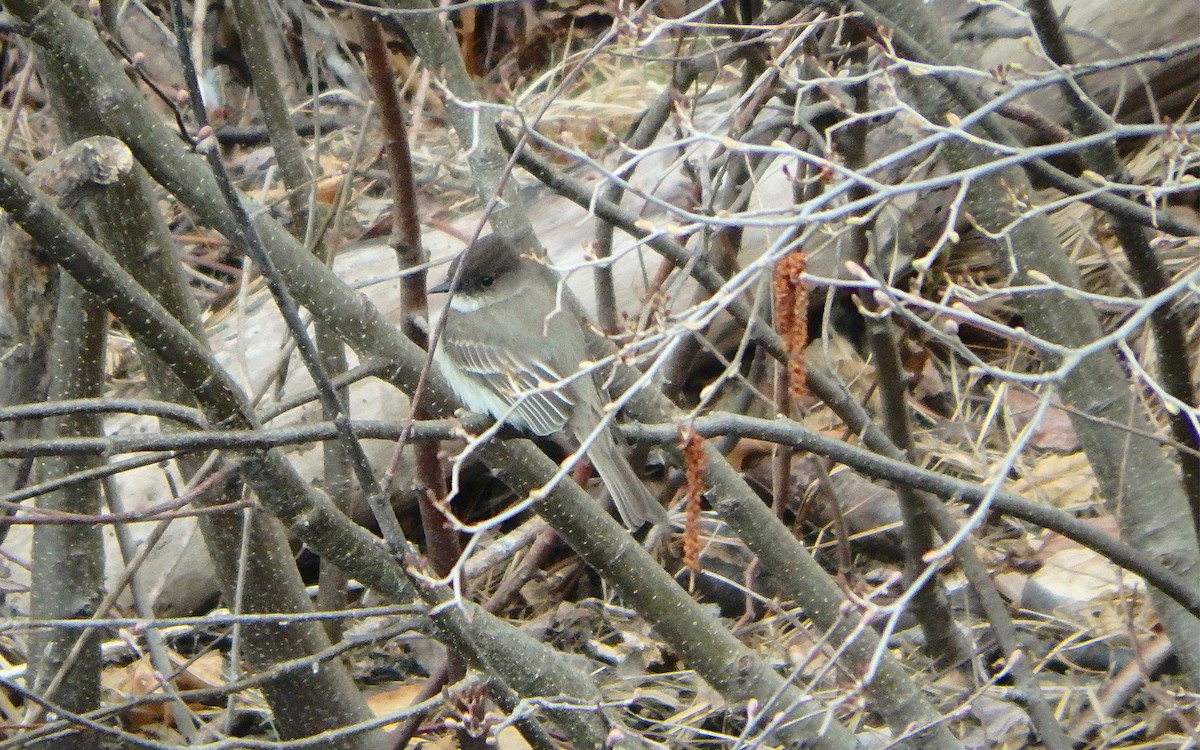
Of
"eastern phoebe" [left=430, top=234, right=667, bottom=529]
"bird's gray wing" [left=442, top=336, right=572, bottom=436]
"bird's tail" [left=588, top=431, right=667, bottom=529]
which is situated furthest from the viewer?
"eastern phoebe" [left=430, top=234, right=667, bottom=529]

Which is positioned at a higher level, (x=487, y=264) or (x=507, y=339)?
(x=487, y=264)

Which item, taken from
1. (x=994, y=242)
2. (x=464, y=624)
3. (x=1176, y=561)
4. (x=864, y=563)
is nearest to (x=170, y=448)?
(x=464, y=624)

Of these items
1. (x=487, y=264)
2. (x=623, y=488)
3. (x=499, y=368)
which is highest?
(x=487, y=264)

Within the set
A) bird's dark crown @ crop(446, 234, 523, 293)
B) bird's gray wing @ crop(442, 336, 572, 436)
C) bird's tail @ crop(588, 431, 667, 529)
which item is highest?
bird's dark crown @ crop(446, 234, 523, 293)

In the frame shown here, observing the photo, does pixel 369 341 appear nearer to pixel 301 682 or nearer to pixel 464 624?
pixel 464 624

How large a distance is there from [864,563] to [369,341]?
8.27ft

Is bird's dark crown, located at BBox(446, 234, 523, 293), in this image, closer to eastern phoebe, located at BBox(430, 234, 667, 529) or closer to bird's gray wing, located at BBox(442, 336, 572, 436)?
eastern phoebe, located at BBox(430, 234, 667, 529)

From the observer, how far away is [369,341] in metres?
2.57

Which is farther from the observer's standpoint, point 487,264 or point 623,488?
point 487,264

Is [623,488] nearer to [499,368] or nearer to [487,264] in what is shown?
[499,368]

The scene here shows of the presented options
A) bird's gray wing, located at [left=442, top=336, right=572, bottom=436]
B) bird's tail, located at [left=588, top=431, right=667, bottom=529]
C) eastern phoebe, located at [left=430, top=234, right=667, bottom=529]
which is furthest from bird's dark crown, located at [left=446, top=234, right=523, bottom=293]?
bird's tail, located at [left=588, top=431, right=667, bottom=529]


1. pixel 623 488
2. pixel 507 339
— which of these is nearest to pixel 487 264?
pixel 507 339

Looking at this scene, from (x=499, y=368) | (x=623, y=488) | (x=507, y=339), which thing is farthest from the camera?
(x=507, y=339)

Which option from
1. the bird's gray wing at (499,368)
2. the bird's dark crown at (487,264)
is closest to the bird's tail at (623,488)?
the bird's gray wing at (499,368)
